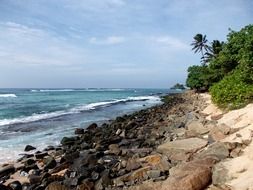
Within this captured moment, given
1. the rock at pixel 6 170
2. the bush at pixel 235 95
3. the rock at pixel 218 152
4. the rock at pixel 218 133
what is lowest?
the rock at pixel 6 170

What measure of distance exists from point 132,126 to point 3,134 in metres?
7.72

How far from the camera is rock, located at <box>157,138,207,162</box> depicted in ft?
33.4

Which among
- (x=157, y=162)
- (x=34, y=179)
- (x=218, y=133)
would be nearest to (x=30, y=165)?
(x=34, y=179)

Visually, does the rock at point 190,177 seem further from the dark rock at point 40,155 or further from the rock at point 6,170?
the dark rock at point 40,155

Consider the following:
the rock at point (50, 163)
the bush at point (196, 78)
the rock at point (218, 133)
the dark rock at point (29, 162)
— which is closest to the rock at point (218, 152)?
the rock at point (218, 133)

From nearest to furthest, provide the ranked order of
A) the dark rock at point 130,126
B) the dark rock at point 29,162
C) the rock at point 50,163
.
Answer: the rock at point 50,163 → the dark rock at point 29,162 → the dark rock at point 130,126

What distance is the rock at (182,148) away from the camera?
10.2m

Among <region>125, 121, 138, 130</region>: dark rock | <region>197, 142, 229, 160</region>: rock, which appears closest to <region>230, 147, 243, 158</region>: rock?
<region>197, 142, 229, 160</region>: rock

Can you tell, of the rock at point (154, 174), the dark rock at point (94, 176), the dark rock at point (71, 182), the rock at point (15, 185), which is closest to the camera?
the rock at point (154, 174)

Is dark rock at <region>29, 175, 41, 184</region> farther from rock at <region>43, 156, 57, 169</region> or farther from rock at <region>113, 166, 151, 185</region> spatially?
rock at <region>113, 166, 151, 185</region>

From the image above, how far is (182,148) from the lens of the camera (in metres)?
10.8

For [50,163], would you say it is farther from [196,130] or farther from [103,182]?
[196,130]

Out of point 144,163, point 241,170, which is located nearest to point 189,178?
point 241,170

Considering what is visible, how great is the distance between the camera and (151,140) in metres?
14.2
